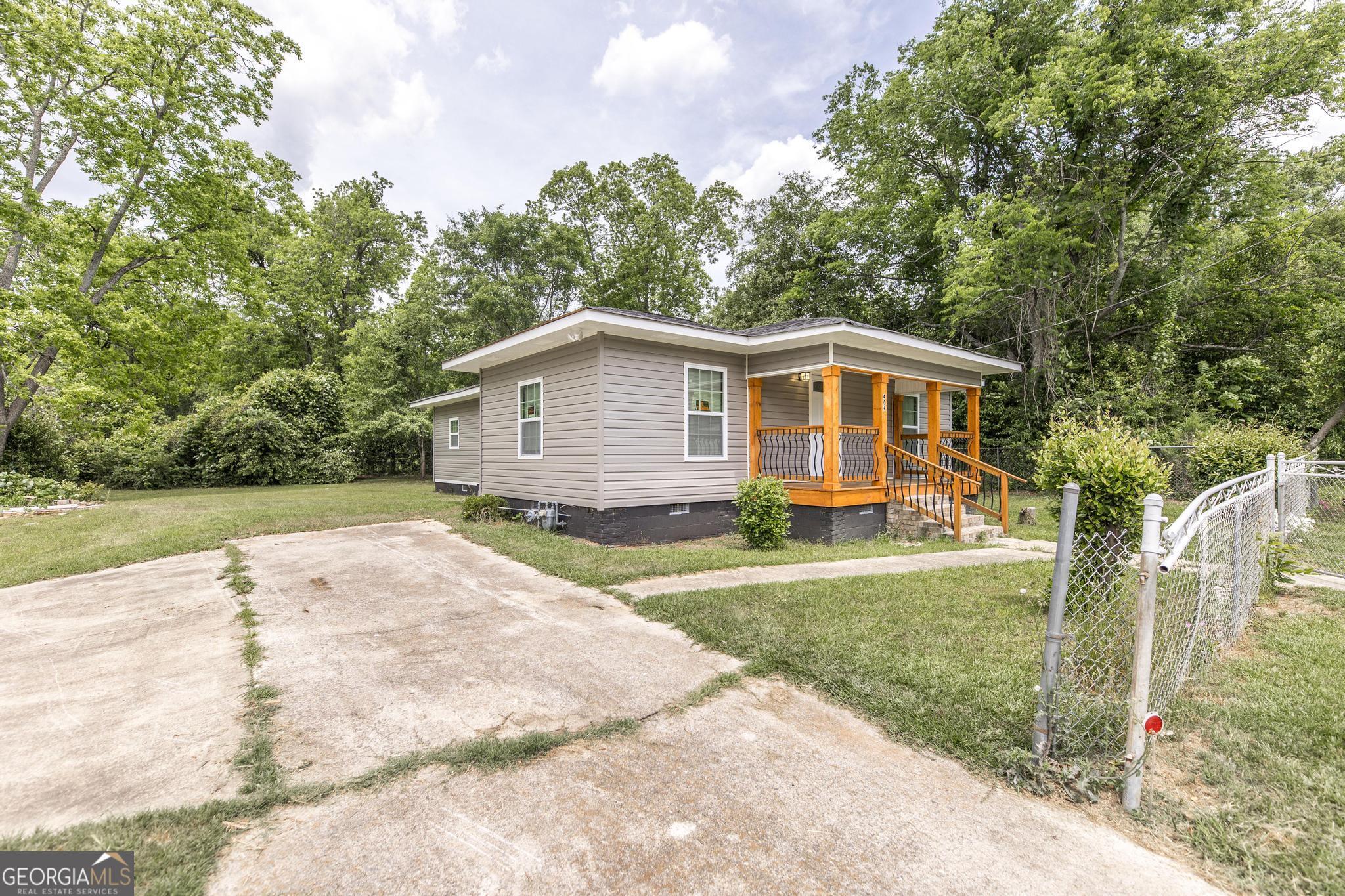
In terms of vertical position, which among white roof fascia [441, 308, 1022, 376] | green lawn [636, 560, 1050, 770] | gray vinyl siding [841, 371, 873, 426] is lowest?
green lawn [636, 560, 1050, 770]

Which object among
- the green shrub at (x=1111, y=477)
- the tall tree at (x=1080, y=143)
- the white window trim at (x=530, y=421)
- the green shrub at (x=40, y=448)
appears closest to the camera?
the green shrub at (x=1111, y=477)

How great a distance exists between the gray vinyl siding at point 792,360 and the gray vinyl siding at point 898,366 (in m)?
0.18

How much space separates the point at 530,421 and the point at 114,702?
6.89 metres

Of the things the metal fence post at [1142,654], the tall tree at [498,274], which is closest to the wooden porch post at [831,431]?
the metal fence post at [1142,654]

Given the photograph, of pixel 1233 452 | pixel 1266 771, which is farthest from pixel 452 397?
pixel 1233 452

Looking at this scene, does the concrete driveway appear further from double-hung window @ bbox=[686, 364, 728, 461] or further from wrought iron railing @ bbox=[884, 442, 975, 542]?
wrought iron railing @ bbox=[884, 442, 975, 542]

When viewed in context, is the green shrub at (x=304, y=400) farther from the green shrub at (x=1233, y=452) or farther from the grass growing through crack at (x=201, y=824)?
the green shrub at (x=1233, y=452)

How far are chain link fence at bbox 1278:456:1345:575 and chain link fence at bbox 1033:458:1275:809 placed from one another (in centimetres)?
160

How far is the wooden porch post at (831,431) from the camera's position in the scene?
7.82m

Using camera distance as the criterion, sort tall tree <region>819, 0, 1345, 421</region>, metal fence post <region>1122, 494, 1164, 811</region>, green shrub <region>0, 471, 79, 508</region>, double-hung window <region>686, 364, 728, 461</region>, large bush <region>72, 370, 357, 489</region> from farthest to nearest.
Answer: large bush <region>72, 370, 357, 489</region>, tall tree <region>819, 0, 1345, 421</region>, green shrub <region>0, 471, 79, 508</region>, double-hung window <region>686, 364, 728, 461</region>, metal fence post <region>1122, 494, 1164, 811</region>

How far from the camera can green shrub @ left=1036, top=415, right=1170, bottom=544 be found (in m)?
3.94

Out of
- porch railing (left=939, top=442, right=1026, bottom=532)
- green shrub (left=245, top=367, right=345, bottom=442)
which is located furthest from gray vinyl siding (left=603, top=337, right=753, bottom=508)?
green shrub (left=245, top=367, right=345, bottom=442)

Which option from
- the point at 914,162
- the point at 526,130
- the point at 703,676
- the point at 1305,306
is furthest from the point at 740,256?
the point at 703,676

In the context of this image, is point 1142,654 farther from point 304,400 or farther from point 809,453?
point 304,400
